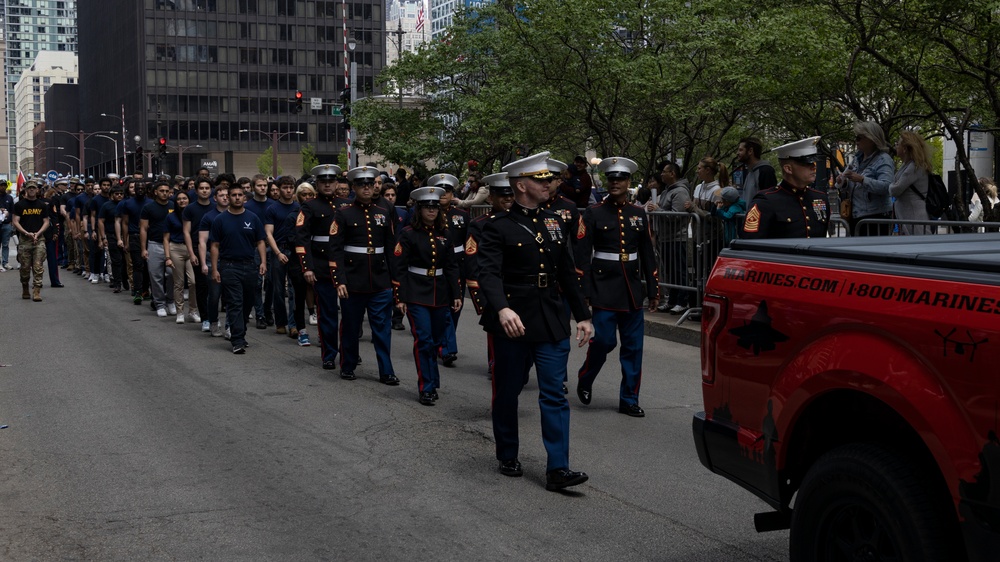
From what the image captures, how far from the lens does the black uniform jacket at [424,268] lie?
34.2 feet

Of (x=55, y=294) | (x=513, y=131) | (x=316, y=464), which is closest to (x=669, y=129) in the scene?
(x=513, y=131)

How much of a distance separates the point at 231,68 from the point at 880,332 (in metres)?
122

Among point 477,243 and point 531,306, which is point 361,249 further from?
point 531,306

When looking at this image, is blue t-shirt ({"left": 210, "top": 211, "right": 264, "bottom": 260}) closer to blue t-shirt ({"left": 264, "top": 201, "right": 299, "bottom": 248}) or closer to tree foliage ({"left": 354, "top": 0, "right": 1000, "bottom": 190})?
blue t-shirt ({"left": 264, "top": 201, "right": 299, "bottom": 248})

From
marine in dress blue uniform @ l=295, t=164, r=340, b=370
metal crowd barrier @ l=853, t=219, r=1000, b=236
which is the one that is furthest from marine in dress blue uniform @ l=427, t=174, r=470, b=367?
metal crowd barrier @ l=853, t=219, r=1000, b=236

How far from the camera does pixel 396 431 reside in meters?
8.64

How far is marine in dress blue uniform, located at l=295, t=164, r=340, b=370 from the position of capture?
12008 mm

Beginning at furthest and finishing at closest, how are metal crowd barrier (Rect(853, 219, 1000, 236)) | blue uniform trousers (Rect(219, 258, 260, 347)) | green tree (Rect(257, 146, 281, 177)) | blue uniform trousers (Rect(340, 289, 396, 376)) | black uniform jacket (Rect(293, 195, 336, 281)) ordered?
green tree (Rect(257, 146, 281, 177))
blue uniform trousers (Rect(219, 258, 260, 347))
black uniform jacket (Rect(293, 195, 336, 281))
blue uniform trousers (Rect(340, 289, 396, 376))
metal crowd barrier (Rect(853, 219, 1000, 236))

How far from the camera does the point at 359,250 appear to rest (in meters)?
11.2

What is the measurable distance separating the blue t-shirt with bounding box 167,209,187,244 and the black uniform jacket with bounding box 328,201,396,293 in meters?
5.66

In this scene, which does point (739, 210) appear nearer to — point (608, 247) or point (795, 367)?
point (608, 247)

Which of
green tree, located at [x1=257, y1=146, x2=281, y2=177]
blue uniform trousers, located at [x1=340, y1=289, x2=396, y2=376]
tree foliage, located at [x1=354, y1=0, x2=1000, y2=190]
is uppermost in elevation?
→ green tree, located at [x1=257, y1=146, x2=281, y2=177]

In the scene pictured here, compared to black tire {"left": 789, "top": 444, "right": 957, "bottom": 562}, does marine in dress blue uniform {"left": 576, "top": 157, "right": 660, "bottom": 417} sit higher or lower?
higher

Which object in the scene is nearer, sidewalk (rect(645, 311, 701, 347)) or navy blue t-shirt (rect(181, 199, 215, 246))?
sidewalk (rect(645, 311, 701, 347))
